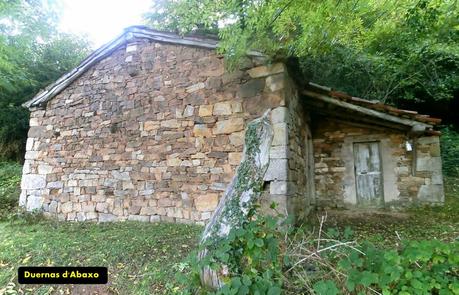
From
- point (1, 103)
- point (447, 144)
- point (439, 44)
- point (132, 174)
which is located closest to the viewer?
point (132, 174)

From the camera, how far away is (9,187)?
7.17m

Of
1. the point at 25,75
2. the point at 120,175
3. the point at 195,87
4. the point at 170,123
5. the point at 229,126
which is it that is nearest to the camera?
the point at 229,126

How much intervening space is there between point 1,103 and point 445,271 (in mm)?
11626

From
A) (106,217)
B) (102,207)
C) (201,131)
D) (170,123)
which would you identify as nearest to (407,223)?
(201,131)

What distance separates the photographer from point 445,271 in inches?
79.4

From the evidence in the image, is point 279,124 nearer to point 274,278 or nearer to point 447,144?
point 274,278

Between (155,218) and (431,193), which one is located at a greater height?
(431,193)

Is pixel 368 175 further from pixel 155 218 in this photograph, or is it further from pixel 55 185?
pixel 55 185

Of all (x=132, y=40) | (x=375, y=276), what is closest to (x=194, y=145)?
(x=132, y=40)

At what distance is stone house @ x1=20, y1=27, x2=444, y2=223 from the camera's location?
4566 mm

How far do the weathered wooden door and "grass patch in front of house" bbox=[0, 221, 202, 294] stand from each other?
3.74 meters

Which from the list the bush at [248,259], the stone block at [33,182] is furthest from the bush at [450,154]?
the stone block at [33,182]

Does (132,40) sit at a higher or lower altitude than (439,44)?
lower

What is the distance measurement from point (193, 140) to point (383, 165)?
397 cm
